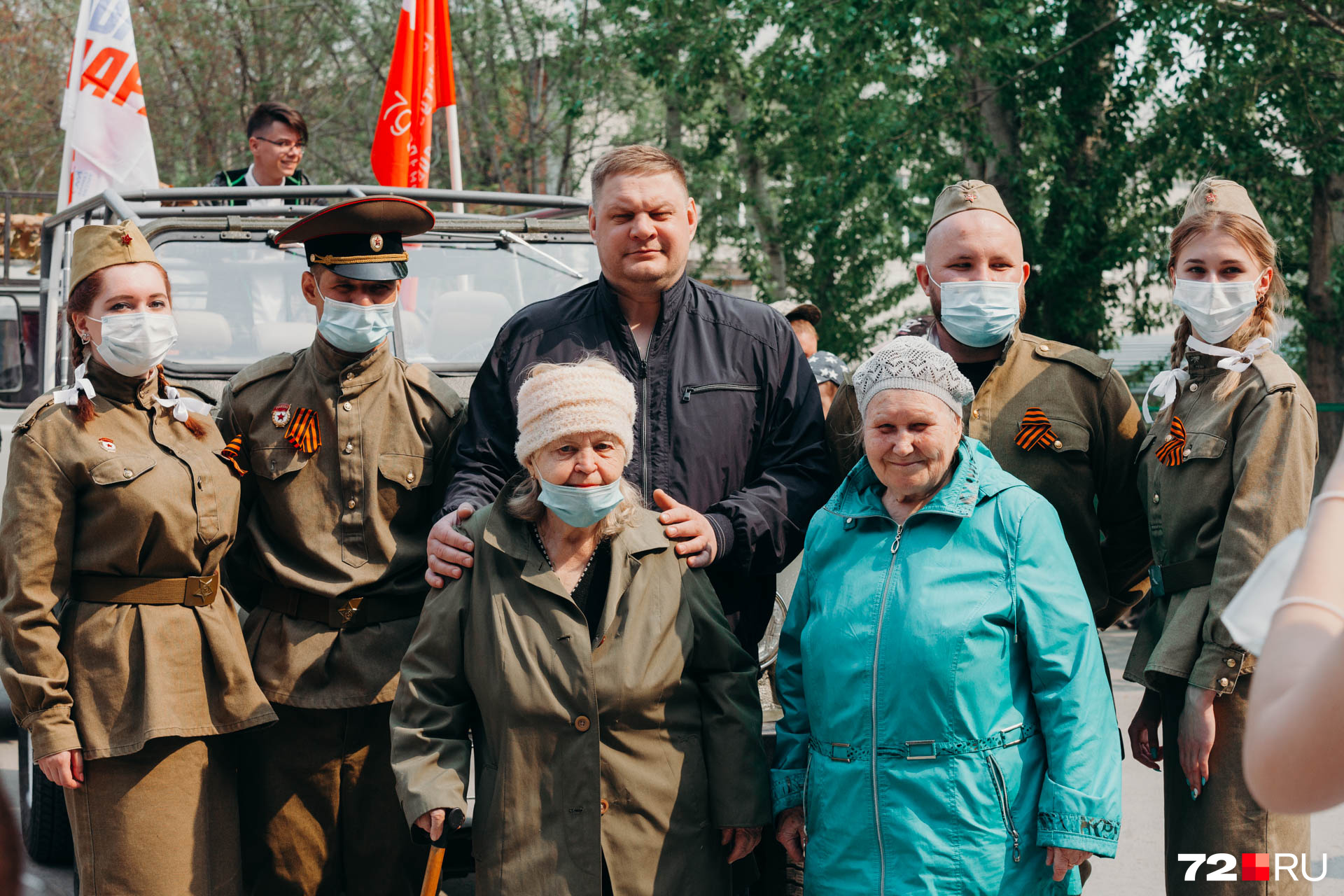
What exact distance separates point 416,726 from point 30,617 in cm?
108

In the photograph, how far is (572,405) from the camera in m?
3.01

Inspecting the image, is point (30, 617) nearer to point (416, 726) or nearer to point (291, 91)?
point (416, 726)

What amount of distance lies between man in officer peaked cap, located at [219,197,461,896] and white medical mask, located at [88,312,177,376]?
27cm

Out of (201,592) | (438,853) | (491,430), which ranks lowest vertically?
(438,853)

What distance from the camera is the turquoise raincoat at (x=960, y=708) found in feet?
9.11

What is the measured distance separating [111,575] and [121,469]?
0.28 m

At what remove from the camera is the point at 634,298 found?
357 cm

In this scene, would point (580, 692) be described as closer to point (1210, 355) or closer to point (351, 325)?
point (351, 325)

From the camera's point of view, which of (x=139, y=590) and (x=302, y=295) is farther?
(x=302, y=295)

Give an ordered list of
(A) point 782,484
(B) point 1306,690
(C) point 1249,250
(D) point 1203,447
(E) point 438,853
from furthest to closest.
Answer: (A) point 782,484 < (C) point 1249,250 < (D) point 1203,447 < (E) point 438,853 < (B) point 1306,690

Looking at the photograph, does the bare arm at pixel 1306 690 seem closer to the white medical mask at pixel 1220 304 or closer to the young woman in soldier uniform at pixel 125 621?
the white medical mask at pixel 1220 304

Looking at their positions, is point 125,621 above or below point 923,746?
above

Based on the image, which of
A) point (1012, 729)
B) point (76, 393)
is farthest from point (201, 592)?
point (1012, 729)

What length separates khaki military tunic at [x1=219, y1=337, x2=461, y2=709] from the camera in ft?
11.4
